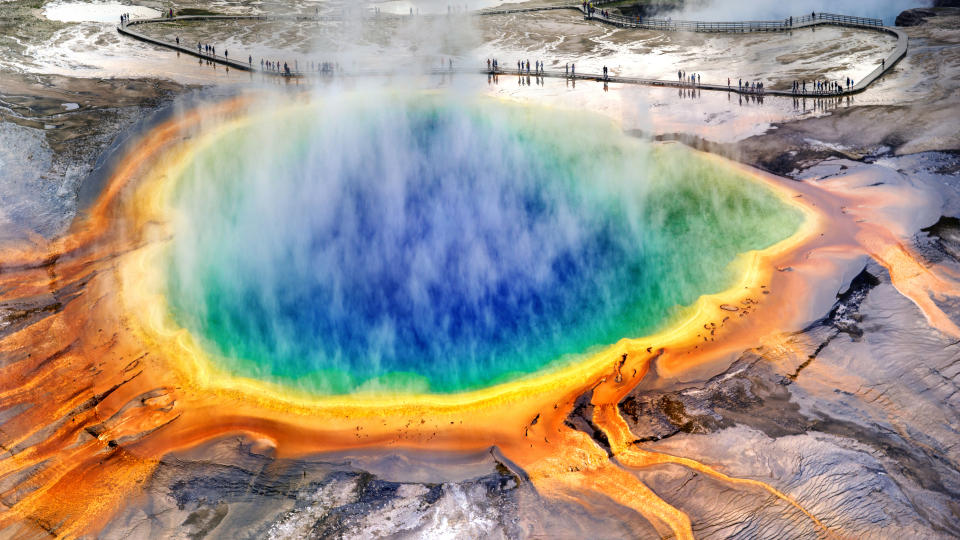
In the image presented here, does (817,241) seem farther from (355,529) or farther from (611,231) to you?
(355,529)

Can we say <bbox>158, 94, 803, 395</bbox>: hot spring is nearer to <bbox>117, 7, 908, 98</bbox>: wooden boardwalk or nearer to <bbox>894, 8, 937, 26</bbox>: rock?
<bbox>117, 7, 908, 98</bbox>: wooden boardwalk

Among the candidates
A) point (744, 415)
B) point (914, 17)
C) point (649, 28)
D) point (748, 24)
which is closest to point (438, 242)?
point (744, 415)

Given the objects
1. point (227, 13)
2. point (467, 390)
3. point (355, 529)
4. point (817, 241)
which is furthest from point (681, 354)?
point (227, 13)

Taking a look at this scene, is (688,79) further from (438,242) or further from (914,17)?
(438,242)

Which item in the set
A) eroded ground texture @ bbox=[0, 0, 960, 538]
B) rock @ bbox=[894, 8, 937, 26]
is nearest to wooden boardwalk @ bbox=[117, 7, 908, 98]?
rock @ bbox=[894, 8, 937, 26]

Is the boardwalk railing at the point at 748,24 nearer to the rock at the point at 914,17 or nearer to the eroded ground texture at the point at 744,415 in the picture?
the rock at the point at 914,17

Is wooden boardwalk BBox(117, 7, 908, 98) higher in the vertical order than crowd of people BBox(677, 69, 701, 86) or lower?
higher
